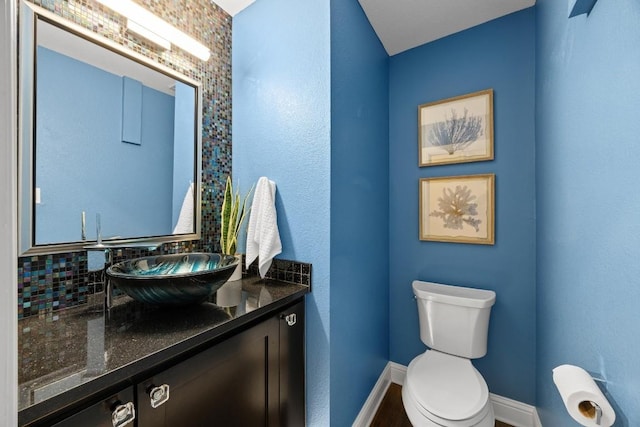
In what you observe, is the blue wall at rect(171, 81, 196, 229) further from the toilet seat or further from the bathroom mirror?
the toilet seat

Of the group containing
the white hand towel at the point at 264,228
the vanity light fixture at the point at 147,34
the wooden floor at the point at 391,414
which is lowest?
the wooden floor at the point at 391,414

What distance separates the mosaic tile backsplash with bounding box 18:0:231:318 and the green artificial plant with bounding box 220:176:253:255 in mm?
112

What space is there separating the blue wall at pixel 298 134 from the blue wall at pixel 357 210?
5cm

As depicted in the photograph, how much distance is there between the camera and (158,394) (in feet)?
2.23

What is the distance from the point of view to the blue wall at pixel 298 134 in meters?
1.19

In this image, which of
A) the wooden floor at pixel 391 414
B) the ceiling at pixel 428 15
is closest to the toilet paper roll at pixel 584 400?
the wooden floor at pixel 391 414

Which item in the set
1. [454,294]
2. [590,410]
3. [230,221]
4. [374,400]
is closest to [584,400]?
[590,410]

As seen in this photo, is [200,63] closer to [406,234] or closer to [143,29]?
[143,29]

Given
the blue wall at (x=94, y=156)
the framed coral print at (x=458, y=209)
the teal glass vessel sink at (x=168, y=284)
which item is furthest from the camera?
the framed coral print at (x=458, y=209)

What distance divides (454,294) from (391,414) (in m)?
0.82

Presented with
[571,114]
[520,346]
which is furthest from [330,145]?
[520,346]

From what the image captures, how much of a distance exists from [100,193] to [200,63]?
0.85 m

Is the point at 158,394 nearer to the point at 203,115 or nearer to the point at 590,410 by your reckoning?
the point at 590,410

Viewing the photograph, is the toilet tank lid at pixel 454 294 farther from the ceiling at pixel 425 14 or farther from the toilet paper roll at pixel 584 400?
the ceiling at pixel 425 14
